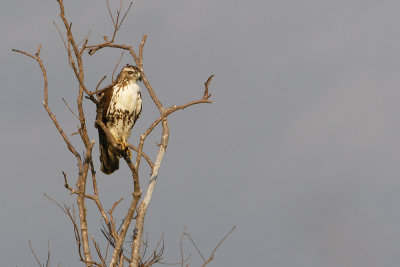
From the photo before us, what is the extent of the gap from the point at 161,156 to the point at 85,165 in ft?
5.88

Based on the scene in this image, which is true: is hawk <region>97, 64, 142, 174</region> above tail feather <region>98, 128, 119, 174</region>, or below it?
above

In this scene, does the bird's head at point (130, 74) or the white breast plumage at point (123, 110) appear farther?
the bird's head at point (130, 74)

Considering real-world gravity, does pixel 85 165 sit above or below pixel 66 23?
below

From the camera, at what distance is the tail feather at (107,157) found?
9.94 metres

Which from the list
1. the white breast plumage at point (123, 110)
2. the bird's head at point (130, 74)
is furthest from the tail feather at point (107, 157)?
the bird's head at point (130, 74)

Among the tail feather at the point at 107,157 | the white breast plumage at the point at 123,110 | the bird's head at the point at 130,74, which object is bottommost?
the tail feather at the point at 107,157

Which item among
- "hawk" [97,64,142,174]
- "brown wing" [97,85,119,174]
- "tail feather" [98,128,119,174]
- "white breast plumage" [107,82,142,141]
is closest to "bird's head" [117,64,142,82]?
"hawk" [97,64,142,174]

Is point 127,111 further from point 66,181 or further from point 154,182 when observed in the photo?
point 66,181

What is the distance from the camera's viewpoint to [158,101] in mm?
9133

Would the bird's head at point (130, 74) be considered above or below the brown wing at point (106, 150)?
above

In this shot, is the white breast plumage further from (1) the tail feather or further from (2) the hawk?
(1) the tail feather

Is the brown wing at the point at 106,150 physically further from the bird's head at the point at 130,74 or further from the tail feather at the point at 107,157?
the bird's head at the point at 130,74

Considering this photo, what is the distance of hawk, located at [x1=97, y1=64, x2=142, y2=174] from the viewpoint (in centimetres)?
986

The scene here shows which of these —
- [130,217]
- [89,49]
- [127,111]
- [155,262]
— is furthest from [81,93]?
[127,111]
